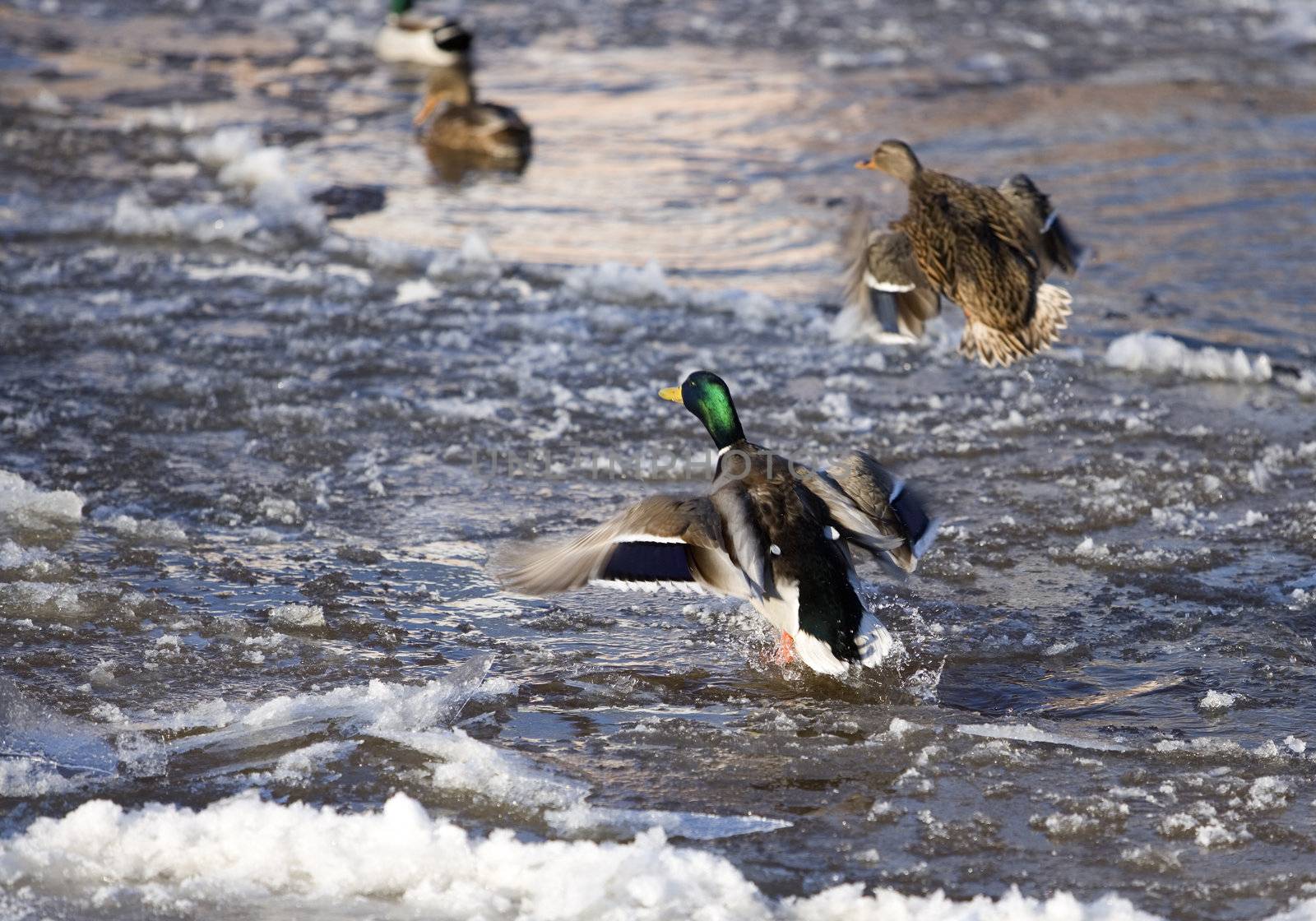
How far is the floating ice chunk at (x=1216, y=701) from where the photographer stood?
12.7 feet

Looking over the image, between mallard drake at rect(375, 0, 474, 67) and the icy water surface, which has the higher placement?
mallard drake at rect(375, 0, 474, 67)

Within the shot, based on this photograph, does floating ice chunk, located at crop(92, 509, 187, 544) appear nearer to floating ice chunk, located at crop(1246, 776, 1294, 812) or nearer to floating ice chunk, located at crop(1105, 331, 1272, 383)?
floating ice chunk, located at crop(1246, 776, 1294, 812)

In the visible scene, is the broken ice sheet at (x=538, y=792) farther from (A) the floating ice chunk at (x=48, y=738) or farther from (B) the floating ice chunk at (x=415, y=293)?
(B) the floating ice chunk at (x=415, y=293)

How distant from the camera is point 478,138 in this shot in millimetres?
9719

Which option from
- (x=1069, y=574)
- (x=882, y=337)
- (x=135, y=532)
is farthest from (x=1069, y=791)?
(x=135, y=532)

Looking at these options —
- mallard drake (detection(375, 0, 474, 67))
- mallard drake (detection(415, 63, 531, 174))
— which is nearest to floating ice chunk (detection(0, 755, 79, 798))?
mallard drake (detection(415, 63, 531, 174))

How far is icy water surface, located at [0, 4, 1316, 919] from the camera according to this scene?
3266mm

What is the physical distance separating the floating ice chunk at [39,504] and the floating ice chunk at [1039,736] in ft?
9.06

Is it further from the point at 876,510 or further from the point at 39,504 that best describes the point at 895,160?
the point at 39,504

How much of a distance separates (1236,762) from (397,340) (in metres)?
3.96

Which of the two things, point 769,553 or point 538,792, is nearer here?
point 538,792

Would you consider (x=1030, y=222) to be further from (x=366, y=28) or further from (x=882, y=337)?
(x=366, y=28)

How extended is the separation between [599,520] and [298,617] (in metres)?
1.07

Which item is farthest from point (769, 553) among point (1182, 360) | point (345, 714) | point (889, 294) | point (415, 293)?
point (415, 293)
